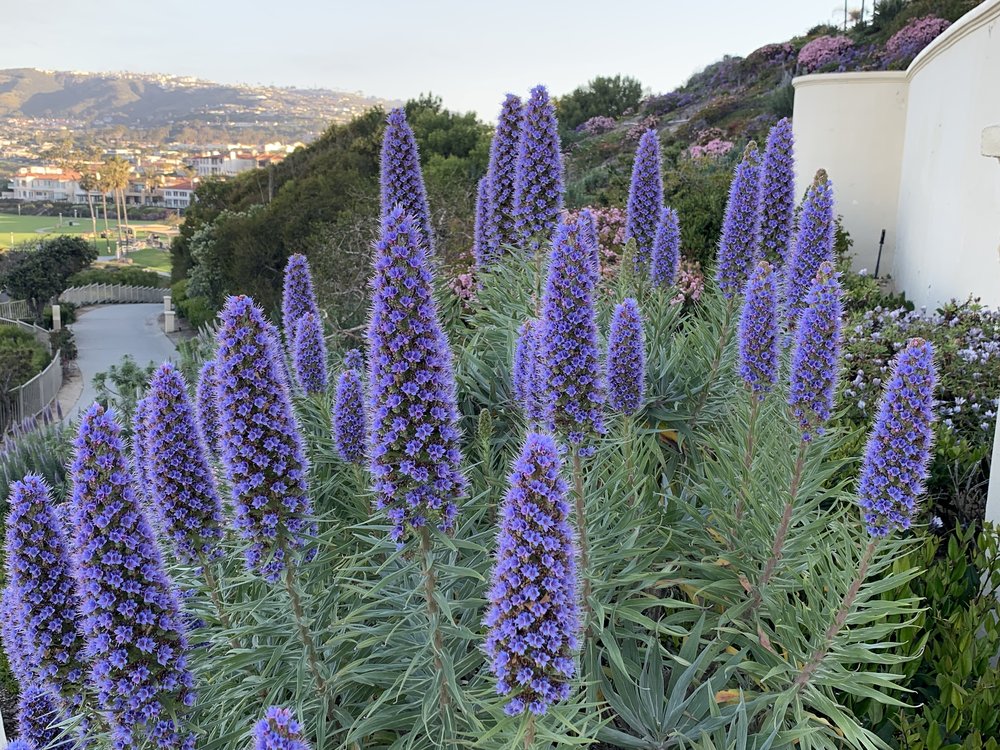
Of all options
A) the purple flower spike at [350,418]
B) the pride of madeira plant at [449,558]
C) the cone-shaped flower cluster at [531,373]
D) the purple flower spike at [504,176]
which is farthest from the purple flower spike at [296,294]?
the cone-shaped flower cluster at [531,373]

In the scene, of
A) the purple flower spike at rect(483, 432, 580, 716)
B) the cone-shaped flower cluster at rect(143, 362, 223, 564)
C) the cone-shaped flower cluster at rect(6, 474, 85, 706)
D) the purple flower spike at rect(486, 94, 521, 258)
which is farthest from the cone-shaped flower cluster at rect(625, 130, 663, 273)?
the cone-shaped flower cluster at rect(6, 474, 85, 706)

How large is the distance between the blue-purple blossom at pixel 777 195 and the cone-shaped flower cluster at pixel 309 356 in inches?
122

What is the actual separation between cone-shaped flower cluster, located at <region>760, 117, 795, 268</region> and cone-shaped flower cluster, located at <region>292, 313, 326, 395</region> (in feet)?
10.1

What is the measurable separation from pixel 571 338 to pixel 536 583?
41.5 inches

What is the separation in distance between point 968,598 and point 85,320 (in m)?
66.2

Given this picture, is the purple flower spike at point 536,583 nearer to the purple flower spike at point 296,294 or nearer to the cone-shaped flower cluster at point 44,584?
the cone-shaped flower cluster at point 44,584

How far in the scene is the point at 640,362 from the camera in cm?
332

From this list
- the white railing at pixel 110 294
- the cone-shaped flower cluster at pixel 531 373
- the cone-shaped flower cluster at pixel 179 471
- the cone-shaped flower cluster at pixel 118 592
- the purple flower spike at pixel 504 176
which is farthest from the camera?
the white railing at pixel 110 294

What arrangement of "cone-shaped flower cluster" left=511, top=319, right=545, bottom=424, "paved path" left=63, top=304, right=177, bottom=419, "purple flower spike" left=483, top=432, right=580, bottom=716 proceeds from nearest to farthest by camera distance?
"purple flower spike" left=483, top=432, right=580, bottom=716
"cone-shaped flower cluster" left=511, top=319, right=545, bottom=424
"paved path" left=63, top=304, right=177, bottom=419

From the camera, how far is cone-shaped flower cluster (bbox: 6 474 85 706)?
8.31ft

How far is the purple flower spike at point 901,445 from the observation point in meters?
2.64

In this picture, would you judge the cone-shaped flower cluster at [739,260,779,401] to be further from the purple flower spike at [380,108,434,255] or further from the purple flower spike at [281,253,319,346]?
the purple flower spike at [281,253,319,346]

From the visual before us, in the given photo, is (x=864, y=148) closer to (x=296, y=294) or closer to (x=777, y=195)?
(x=777, y=195)

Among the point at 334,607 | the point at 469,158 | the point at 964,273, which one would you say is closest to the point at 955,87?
the point at 964,273
